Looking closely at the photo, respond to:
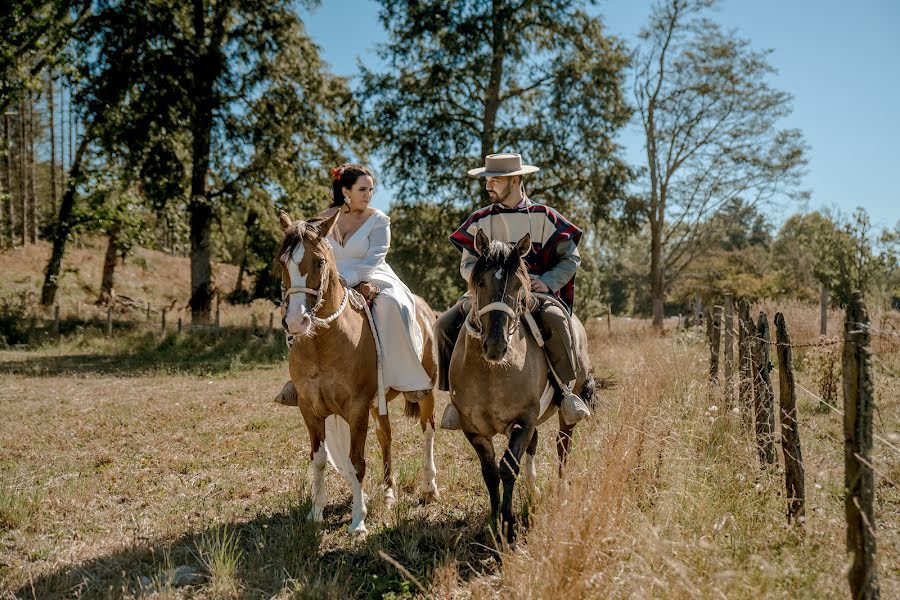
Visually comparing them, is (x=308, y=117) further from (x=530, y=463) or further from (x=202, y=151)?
(x=530, y=463)

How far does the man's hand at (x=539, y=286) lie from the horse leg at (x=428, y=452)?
1840 mm

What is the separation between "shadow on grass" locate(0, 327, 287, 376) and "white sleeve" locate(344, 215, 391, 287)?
1011 centimetres

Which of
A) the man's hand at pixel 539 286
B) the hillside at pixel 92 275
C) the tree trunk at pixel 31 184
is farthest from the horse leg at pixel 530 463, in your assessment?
the tree trunk at pixel 31 184

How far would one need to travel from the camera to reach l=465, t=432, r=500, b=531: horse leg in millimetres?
4312

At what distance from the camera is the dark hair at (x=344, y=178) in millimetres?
5469

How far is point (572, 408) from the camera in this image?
4645 mm

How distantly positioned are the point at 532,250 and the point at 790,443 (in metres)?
2.48

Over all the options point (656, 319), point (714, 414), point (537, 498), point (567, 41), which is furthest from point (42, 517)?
point (656, 319)

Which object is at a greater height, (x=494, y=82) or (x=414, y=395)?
(x=494, y=82)

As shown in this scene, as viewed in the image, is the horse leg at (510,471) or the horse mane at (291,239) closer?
the horse leg at (510,471)

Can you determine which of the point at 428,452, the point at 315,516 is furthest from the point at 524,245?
the point at 315,516

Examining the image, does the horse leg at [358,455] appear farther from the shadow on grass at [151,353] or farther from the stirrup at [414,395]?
the shadow on grass at [151,353]

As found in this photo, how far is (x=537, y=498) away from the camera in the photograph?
14.1 feet

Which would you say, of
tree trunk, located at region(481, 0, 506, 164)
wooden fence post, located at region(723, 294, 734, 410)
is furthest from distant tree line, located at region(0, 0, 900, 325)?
wooden fence post, located at region(723, 294, 734, 410)
